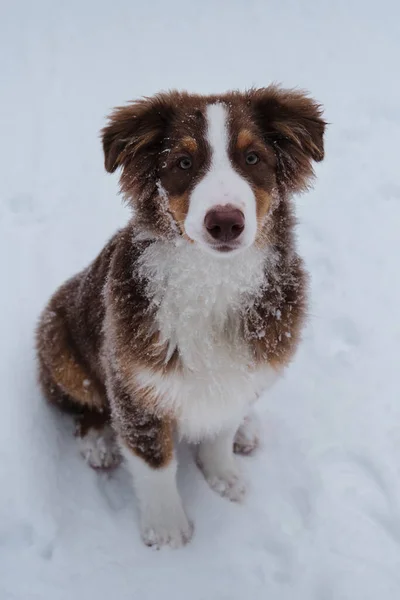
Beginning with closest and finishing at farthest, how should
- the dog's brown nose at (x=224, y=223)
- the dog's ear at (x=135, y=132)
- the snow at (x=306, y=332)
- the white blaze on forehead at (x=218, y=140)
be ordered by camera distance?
the dog's brown nose at (x=224, y=223) < the white blaze on forehead at (x=218, y=140) < the dog's ear at (x=135, y=132) < the snow at (x=306, y=332)

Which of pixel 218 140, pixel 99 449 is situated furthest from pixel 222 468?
pixel 218 140

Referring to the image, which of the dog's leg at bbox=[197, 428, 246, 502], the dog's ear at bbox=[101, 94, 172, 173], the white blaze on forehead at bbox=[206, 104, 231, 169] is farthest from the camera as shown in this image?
the dog's leg at bbox=[197, 428, 246, 502]

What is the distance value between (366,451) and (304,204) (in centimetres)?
232

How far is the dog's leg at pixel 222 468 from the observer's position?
3.23 meters

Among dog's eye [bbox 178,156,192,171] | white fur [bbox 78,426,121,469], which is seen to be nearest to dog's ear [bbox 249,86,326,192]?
dog's eye [bbox 178,156,192,171]

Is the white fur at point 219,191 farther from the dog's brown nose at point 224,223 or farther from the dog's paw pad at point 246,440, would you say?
the dog's paw pad at point 246,440

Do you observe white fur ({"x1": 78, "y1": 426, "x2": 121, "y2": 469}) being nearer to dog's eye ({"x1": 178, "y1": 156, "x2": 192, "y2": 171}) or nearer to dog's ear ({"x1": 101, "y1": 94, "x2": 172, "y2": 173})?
dog's ear ({"x1": 101, "y1": 94, "x2": 172, "y2": 173})

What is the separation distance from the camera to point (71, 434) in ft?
11.4

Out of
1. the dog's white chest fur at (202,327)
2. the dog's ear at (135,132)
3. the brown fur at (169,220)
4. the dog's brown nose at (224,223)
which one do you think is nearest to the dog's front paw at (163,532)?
the brown fur at (169,220)

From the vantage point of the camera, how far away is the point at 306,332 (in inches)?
157

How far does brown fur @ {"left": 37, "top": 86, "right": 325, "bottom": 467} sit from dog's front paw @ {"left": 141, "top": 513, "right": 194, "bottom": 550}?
41 cm

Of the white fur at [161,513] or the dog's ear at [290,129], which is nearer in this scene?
the dog's ear at [290,129]

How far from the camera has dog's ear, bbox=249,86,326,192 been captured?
94.3 inches

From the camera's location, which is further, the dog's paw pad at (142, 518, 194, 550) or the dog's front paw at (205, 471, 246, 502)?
the dog's front paw at (205, 471, 246, 502)
